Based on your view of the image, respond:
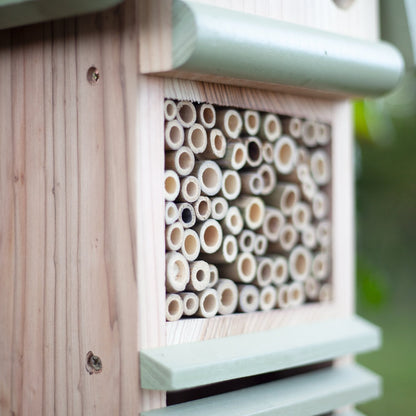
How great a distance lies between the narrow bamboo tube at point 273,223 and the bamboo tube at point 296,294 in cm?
9

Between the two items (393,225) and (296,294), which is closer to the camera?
(296,294)

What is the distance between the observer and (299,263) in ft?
4.23

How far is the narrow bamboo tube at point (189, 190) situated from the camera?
3.38ft

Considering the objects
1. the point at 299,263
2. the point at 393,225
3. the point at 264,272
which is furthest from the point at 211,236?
the point at 393,225

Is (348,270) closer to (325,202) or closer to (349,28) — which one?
(325,202)

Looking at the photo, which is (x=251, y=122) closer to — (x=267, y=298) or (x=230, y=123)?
(x=230, y=123)

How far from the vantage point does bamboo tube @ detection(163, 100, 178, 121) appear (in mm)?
1002

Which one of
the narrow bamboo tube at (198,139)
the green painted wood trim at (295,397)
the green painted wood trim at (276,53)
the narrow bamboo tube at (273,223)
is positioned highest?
the green painted wood trim at (276,53)

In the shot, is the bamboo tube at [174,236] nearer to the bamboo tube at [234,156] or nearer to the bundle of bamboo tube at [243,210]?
the bundle of bamboo tube at [243,210]

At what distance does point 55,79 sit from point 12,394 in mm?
466

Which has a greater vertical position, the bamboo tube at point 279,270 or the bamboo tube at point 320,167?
the bamboo tube at point 320,167

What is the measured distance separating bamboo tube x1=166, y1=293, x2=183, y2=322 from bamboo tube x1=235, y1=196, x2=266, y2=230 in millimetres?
192

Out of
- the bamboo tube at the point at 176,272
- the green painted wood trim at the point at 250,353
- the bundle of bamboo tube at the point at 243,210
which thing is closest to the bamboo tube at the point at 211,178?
the bundle of bamboo tube at the point at 243,210

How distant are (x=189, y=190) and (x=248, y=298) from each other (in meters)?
0.21
